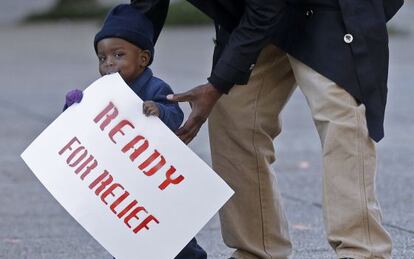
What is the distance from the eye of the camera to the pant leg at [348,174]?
164 inches

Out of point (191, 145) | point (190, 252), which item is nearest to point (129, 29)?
point (190, 252)

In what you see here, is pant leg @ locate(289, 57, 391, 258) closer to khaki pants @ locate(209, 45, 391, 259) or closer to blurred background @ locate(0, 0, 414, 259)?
khaki pants @ locate(209, 45, 391, 259)

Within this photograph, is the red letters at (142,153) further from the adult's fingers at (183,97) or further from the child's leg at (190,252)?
the child's leg at (190,252)

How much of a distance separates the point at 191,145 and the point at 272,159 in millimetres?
4054

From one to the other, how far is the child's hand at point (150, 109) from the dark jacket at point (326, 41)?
234 millimetres

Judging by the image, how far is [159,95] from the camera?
4348mm

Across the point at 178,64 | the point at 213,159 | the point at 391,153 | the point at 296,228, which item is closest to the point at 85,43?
the point at 178,64

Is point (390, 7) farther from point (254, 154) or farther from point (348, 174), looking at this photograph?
point (254, 154)

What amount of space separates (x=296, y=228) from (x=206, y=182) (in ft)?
6.61

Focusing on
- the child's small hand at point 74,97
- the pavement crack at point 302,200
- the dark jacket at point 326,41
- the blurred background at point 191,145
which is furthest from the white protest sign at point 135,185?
the pavement crack at point 302,200

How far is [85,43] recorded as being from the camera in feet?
58.7

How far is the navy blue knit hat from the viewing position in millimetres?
4352

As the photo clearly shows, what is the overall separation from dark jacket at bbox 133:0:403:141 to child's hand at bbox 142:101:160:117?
23cm

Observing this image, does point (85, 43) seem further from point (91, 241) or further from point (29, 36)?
point (91, 241)
